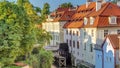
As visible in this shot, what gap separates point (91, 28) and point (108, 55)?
32.8 feet

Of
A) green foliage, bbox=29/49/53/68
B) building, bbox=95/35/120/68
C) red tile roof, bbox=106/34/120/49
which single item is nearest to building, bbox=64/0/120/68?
building, bbox=95/35/120/68

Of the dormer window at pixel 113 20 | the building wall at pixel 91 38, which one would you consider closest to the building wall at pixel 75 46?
the building wall at pixel 91 38

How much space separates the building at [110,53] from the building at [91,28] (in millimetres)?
4494

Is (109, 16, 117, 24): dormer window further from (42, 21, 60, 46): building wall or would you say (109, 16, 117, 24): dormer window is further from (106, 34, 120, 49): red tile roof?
(42, 21, 60, 46): building wall

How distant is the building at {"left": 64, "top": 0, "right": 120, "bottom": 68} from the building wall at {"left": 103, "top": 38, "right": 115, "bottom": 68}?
18.3 feet

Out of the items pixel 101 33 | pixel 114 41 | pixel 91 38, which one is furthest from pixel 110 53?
pixel 91 38

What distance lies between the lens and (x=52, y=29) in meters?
80.8

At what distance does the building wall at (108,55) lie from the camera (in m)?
41.8

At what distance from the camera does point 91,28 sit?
52.6 m

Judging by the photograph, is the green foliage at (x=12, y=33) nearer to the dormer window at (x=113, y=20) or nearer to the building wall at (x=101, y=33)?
the building wall at (x=101, y=33)

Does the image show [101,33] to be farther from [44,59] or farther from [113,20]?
[44,59]

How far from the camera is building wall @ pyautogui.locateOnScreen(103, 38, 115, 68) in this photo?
41.8 meters

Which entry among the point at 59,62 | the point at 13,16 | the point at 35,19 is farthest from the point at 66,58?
the point at 13,16

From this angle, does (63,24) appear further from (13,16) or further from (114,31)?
(13,16)
